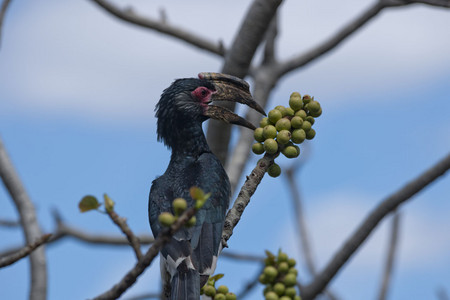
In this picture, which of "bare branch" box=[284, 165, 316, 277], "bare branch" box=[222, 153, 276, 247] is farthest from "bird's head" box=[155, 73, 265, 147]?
"bare branch" box=[284, 165, 316, 277]

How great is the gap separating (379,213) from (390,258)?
4.43 ft

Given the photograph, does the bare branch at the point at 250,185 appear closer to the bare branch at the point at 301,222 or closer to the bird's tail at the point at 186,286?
the bird's tail at the point at 186,286

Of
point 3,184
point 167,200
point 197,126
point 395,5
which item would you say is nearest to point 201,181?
point 167,200

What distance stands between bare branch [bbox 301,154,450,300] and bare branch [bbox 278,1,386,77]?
93.1 inches

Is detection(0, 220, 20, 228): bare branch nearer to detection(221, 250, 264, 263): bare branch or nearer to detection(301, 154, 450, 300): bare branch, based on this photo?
detection(221, 250, 264, 263): bare branch

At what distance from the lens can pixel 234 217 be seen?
3.74 m

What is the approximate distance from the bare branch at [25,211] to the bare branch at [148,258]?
12.8 feet

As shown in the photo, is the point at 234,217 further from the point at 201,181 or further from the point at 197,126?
the point at 197,126

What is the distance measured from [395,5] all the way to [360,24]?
1.97 ft

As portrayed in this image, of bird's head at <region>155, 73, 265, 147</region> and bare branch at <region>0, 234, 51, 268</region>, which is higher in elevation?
bird's head at <region>155, 73, 265, 147</region>

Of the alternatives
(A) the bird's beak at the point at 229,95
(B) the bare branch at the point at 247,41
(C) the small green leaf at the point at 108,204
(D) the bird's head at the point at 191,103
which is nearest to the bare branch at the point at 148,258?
(C) the small green leaf at the point at 108,204

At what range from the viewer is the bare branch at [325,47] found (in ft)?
22.8

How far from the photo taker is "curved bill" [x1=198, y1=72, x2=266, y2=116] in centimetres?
459

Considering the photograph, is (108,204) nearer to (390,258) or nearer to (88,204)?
(88,204)
